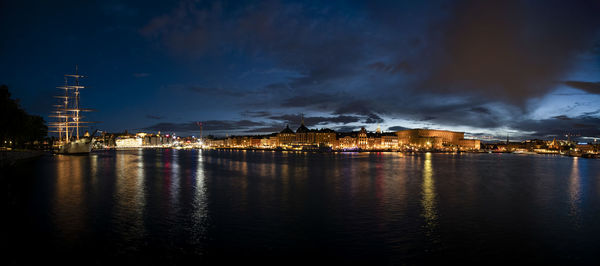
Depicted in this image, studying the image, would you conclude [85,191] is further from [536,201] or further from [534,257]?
[536,201]

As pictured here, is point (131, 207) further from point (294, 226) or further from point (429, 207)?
point (429, 207)

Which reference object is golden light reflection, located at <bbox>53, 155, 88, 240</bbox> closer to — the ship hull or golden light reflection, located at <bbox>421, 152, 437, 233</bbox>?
golden light reflection, located at <bbox>421, 152, 437, 233</bbox>

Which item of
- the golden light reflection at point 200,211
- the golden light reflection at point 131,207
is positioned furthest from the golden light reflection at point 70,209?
the golden light reflection at point 200,211

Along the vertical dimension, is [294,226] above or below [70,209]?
below

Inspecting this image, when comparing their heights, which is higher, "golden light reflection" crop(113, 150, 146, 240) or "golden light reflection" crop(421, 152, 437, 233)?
"golden light reflection" crop(113, 150, 146, 240)

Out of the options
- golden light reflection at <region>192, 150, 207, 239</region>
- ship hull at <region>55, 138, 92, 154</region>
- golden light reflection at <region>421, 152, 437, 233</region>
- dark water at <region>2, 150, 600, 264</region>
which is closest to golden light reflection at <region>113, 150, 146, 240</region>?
dark water at <region>2, 150, 600, 264</region>

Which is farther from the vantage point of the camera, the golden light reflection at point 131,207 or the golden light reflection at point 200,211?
the golden light reflection at point 200,211

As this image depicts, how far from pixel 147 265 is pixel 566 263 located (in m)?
13.8

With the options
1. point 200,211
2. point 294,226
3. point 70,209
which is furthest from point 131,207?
point 294,226

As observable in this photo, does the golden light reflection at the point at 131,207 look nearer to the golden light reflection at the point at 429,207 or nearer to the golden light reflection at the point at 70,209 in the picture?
the golden light reflection at the point at 70,209

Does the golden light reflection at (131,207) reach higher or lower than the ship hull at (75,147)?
lower

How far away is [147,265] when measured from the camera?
10984 mm

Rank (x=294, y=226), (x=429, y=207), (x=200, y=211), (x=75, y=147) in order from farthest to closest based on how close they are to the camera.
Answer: (x=75, y=147)
(x=429, y=207)
(x=200, y=211)
(x=294, y=226)

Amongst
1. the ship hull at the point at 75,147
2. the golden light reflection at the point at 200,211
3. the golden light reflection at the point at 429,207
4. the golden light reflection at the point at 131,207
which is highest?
the ship hull at the point at 75,147
